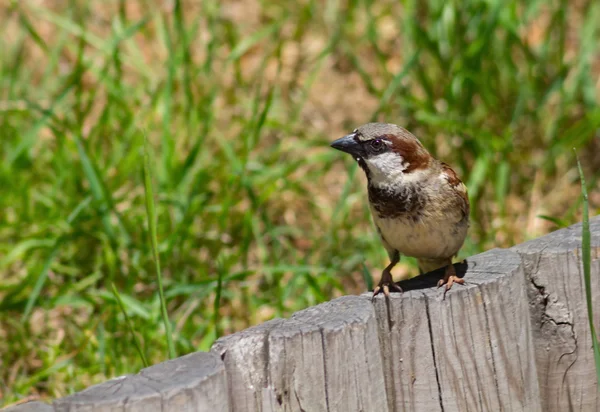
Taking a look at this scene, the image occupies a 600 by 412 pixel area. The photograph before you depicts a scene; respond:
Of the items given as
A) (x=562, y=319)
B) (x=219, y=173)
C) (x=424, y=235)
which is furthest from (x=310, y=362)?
(x=219, y=173)

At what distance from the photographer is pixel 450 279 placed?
87.3 inches

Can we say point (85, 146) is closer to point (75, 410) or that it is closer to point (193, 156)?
point (193, 156)

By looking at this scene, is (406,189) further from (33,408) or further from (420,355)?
(33,408)

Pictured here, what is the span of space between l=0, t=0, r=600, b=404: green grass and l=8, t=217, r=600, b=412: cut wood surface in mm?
982

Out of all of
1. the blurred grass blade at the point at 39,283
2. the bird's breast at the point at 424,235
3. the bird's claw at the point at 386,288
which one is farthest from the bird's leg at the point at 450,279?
the blurred grass blade at the point at 39,283

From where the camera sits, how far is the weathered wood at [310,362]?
1.83 meters

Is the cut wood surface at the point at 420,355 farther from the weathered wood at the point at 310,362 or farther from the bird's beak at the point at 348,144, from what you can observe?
the bird's beak at the point at 348,144

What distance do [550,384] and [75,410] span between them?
4.14 feet

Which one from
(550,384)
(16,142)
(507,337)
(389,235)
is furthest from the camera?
(16,142)

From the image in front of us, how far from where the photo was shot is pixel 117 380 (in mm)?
1705

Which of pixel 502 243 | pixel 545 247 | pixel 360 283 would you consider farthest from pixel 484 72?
pixel 545 247

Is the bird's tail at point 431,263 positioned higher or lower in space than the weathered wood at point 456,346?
higher

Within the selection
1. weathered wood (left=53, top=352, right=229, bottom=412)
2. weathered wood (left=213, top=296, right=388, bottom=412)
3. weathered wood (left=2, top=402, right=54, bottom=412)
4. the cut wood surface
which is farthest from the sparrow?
weathered wood (left=2, top=402, right=54, bottom=412)

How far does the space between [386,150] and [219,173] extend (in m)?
1.56
